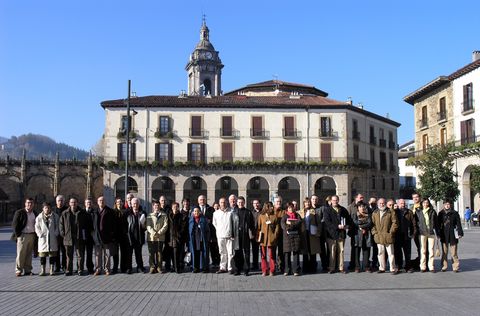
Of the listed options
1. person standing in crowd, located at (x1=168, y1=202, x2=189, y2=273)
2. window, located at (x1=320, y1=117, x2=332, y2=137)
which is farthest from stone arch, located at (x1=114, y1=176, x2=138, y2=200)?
person standing in crowd, located at (x1=168, y1=202, x2=189, y2=273)

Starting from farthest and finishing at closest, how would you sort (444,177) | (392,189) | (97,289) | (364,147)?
(392,189) → (364,147) → (444,177) → (97,289)

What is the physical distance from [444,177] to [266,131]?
18903 millimetres

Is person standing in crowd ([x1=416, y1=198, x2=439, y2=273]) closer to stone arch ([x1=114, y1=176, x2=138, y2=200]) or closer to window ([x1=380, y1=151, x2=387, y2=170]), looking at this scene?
stone arch ([x1=114, y1=176, x2=138, y2=200])

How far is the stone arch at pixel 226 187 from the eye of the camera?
157 feet

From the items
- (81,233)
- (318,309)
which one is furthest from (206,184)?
(318,309)

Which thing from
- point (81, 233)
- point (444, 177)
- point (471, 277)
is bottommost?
point (471, 277)

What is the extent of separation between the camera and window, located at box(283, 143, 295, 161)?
47375mm

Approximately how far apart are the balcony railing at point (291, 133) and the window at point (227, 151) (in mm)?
5229

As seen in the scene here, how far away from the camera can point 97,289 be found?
9.88 meters

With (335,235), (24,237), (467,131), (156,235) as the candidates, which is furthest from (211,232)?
(467,131)

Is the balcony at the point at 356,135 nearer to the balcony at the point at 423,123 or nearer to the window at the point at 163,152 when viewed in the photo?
the balcony at the point at 423,123

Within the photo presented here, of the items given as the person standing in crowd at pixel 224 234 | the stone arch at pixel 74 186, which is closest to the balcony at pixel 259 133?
the stone arch at pixel 74 186

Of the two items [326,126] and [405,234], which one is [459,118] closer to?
[326,126]

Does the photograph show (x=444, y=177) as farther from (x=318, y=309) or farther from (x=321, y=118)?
(x=318, y=309)
